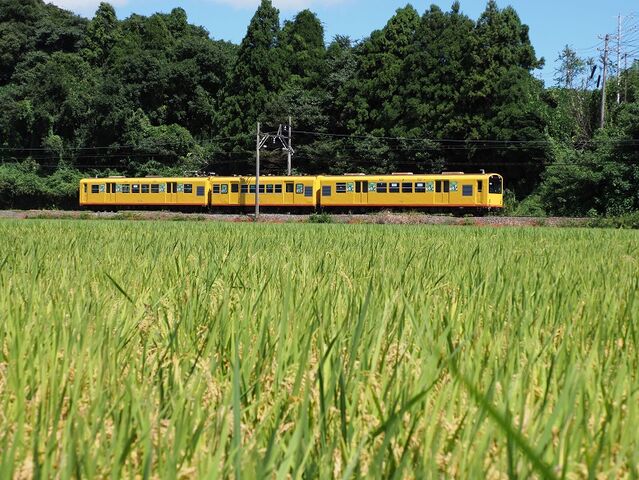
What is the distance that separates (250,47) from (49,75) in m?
16.7

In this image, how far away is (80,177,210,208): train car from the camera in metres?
36.1

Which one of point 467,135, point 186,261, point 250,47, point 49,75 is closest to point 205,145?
point 250,47

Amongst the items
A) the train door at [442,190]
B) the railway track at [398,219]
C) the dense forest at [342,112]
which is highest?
the dense forest at [342,112]

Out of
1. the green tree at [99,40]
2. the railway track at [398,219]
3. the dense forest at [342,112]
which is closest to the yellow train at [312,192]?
the railway track at [398,219]

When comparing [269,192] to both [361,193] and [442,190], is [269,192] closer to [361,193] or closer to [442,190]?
[361,193]

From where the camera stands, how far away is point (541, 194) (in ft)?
124

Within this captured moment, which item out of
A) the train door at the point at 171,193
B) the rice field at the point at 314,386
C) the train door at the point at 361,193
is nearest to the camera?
the rice field at the point at 314,386

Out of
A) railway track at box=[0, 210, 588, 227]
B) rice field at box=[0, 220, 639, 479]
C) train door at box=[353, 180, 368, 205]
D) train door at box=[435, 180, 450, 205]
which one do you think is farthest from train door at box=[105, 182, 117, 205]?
rice field at box=[0, 220, 639, 479]

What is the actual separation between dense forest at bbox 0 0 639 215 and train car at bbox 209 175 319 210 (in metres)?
11.8

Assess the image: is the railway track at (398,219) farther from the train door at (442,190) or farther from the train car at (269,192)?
the train car at (269,192)

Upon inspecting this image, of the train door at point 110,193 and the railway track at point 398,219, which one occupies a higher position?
the train door at point 110,193

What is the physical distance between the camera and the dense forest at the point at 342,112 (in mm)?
41250

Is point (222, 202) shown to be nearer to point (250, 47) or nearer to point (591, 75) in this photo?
point (250, 47)

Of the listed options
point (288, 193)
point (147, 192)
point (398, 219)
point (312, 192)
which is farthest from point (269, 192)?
point (398, 219)
